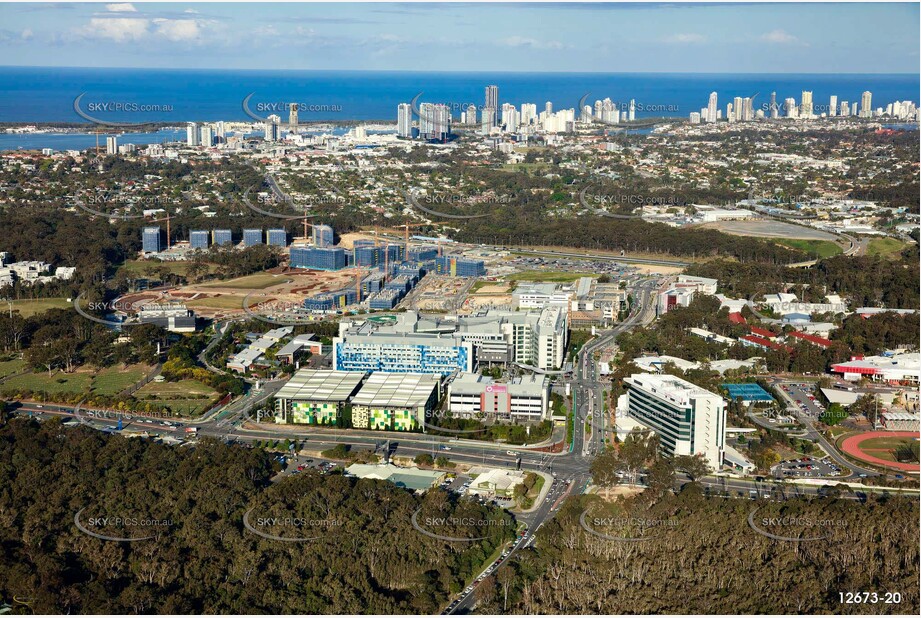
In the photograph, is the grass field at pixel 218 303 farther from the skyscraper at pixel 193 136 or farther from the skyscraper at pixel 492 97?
the skyscraper at pixel 492 97

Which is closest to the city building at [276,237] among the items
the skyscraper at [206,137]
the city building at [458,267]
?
the city building at [458,267]

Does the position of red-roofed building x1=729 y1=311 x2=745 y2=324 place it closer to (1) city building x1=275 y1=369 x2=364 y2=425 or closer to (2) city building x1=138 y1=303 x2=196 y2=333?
(1) city building x1=275 y1=369 x2=364 y2=425

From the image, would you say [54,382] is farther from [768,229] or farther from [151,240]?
[768,229]

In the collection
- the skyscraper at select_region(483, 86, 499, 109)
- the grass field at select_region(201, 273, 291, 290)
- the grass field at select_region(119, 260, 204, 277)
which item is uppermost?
the skyscraper at select_region(483, 86, 499, 109)

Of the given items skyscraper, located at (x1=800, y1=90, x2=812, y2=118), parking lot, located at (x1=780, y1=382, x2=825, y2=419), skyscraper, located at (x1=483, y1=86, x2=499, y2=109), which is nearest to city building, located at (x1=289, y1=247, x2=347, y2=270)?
parking lot, located at (x1=780, y1=382, x2=825, y2=419)

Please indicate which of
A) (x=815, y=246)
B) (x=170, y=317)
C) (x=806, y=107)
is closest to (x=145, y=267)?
(x=170, y=317)

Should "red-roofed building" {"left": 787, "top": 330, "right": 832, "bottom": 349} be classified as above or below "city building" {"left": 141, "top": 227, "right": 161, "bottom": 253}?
below

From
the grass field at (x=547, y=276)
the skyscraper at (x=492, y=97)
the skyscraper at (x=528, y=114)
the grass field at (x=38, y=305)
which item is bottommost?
the grass field at (x=38, y=305)
